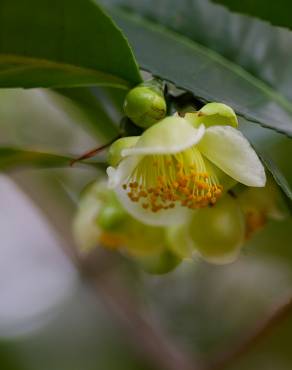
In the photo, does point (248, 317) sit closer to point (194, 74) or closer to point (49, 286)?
point (49, 286)

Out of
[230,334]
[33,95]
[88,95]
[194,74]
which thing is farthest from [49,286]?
[194,74]

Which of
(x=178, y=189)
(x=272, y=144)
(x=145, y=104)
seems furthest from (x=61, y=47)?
(x=272, y=144)

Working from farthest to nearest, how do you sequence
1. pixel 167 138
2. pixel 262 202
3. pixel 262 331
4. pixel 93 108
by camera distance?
1. pixel 262 331
2. pixel 93 108
3. pixel 262 202
4. pixel 167 138

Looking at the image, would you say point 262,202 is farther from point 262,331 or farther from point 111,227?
point 262,331

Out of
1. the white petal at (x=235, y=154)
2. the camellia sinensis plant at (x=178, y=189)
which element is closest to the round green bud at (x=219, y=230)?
the camellia sinensis plant at (x=178, y=189)

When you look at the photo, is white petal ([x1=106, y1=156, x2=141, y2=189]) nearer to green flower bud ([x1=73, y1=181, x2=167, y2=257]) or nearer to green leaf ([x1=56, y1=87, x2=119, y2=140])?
green flower bud ([x1=73, y1=181, x2=167, y2=257])

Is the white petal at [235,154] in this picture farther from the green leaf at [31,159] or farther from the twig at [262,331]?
the twig at [262,331]
